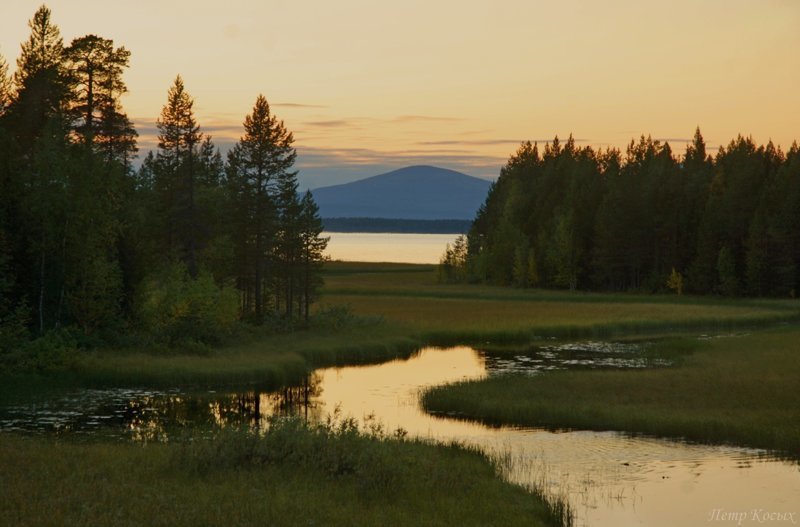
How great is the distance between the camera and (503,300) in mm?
102688

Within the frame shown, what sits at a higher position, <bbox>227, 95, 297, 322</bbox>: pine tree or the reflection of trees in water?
<bbox>227, 95, 297, 322</bbox>: pine tree

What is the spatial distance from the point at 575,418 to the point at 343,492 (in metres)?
14.9

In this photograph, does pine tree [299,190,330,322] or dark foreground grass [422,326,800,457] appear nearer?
dark foreground grass [422,326,800,457]

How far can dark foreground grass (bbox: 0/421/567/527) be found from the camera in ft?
57.4

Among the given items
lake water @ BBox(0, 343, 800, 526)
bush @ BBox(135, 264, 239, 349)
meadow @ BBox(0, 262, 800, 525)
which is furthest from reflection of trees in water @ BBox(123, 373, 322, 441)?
bush @ BBox(135, 264, 239, 349)

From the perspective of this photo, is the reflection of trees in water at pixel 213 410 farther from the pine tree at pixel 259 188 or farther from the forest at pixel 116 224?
the pine tree at pixel 259 188

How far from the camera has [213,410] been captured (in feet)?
116

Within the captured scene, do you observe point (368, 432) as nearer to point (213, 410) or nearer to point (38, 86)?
point (213, 410)

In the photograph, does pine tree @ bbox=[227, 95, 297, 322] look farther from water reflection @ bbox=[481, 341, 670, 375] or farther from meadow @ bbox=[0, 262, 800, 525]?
water reflection @ bbox=[481, 341, 670, 375]

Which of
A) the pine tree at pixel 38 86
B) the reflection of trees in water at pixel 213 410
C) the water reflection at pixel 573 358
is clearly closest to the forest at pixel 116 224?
the pine tree at pixel 38 86

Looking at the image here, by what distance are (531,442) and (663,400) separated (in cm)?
877

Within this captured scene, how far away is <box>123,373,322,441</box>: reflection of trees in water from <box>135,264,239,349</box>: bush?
34.8 ft

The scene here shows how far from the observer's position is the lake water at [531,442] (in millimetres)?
22094

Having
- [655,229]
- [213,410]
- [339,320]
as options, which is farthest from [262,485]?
[655,229]
